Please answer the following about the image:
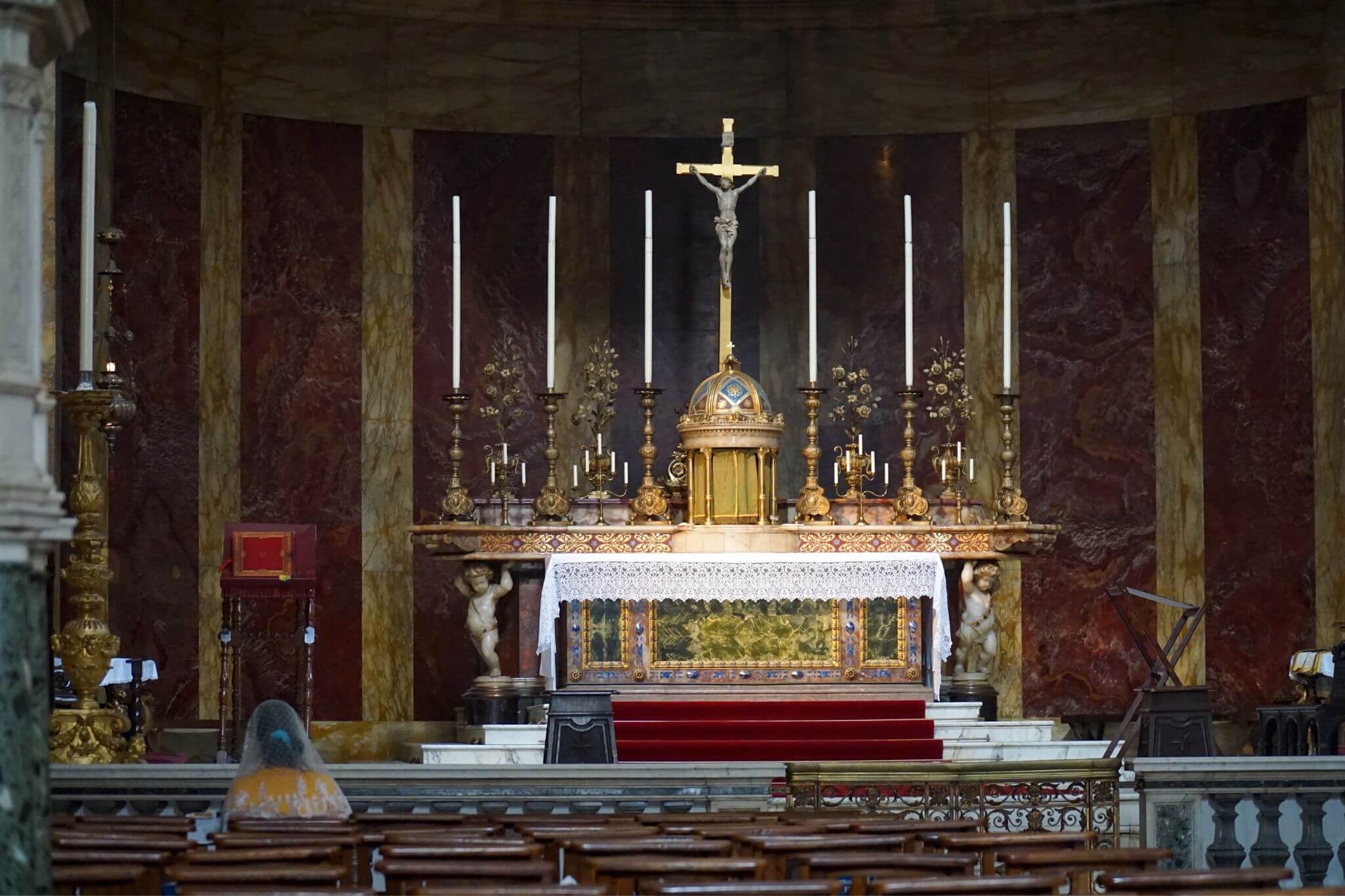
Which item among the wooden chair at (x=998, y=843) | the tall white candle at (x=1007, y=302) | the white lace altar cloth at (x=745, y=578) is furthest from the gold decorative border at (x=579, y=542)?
the wooden chair at (x=998, y=843)

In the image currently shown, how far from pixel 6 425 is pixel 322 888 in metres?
1.46

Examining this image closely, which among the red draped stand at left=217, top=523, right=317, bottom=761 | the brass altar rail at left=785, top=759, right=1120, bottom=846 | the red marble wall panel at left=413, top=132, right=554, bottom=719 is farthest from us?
the red marble wall panel at left=413, top=132, right=554, bottom=719

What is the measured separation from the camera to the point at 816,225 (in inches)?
694

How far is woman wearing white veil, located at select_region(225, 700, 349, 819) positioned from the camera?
7.29 metres

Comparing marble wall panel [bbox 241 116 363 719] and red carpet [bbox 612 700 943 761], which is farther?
marble wall panel [bbox 241 116 363 719]

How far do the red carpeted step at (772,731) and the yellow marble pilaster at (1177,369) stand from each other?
162 inches

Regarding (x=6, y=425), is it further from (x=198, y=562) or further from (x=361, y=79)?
(x=361, y=79)

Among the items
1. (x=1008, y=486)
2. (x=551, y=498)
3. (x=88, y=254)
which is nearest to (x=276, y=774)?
(x=88, y=254)

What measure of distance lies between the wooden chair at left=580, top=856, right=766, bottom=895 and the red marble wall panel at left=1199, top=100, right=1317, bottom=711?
10842 millimetres

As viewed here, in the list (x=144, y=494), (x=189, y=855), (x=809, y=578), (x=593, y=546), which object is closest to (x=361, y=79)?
(x=144, y=494)

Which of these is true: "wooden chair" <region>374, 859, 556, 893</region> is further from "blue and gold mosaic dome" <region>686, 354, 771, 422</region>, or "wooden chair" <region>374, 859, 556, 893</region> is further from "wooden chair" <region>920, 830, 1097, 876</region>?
"blue and gold mosaic dome" <region>686, 354, 771, 422</region>

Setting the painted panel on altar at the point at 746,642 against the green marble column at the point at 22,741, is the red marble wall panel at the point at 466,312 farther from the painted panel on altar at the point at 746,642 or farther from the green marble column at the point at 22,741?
the green marble column at the point at 22,741

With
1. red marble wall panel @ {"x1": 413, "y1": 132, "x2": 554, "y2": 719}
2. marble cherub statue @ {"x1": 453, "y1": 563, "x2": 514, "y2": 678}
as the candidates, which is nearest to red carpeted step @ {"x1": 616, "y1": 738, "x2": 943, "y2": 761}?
marble cherub statue @ {"x1": 453, "y1": 563, "x2": 514, "y2": 678}

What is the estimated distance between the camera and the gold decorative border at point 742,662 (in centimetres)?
1405
